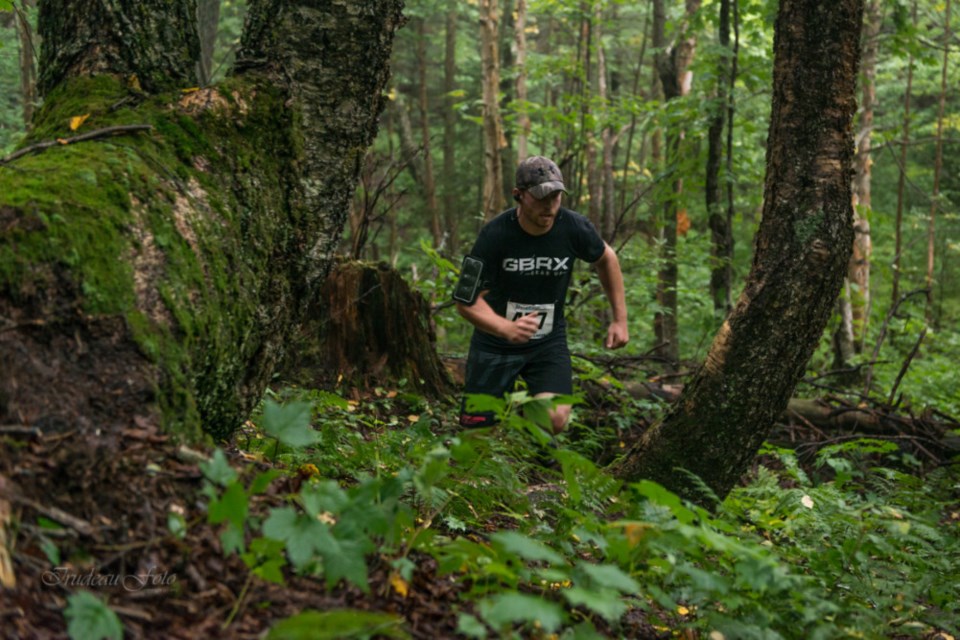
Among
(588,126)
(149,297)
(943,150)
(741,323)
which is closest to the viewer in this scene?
(149,297)

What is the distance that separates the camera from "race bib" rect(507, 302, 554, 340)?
18.8ft

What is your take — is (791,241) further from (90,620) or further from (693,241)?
(693,241)

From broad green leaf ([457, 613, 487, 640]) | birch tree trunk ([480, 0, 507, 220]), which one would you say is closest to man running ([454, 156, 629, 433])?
broad green leaf ([457, 613, 487, 640])

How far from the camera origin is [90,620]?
5.59 feet

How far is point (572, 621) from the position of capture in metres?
2.60

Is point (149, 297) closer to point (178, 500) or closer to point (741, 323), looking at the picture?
point (178, 500)

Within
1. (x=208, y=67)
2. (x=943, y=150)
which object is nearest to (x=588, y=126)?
(x=208, y=67)

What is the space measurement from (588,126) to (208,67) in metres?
6.45

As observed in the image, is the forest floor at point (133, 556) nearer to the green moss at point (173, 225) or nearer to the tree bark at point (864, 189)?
the green moss at point (173, 225)

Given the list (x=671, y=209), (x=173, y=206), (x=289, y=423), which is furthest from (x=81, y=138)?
(x=671, y=209)

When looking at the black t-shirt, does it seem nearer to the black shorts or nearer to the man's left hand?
the black shorts

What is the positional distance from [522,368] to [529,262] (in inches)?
33.7

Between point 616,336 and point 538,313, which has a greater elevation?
point 538,313

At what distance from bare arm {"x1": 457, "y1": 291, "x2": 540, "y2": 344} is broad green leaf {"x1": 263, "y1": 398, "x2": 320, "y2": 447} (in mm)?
3140
